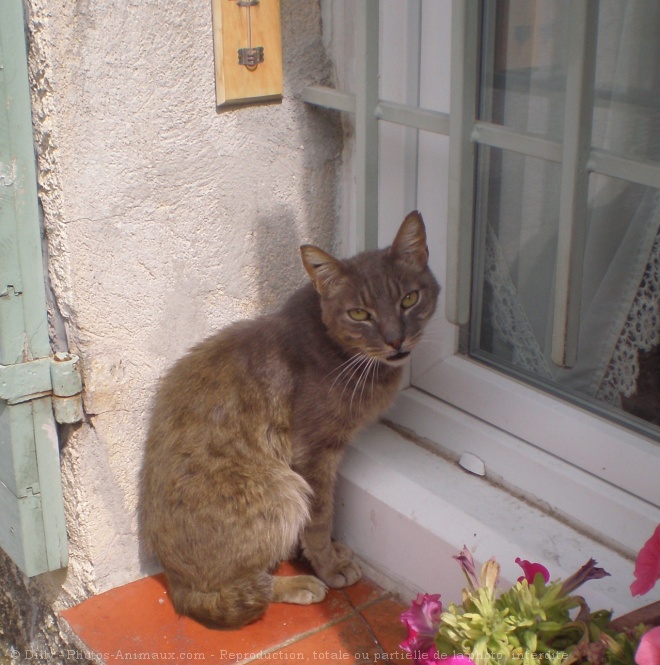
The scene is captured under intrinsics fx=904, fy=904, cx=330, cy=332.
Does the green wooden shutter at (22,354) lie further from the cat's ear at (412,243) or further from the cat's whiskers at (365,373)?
the cat's ear at (412,243)

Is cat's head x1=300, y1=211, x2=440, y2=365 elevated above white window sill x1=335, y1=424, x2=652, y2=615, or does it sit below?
above

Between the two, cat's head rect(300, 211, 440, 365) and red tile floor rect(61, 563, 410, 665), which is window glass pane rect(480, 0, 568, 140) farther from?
red tile floor rect(61, 563, 410, 665)

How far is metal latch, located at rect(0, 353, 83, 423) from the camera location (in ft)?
7.18

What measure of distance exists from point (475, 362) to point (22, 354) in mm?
1169

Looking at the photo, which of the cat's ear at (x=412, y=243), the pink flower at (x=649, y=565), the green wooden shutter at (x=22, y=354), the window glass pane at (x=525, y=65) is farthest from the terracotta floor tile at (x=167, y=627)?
the window glass pane at (x=525, y=65)

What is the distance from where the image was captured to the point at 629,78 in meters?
1.93

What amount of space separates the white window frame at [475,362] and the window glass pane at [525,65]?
9 cm

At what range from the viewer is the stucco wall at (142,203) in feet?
6.75

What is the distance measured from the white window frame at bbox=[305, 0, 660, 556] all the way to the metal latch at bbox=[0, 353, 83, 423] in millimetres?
805

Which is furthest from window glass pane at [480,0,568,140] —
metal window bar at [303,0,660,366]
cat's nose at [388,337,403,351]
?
cat's nose at [388,337,403,351]

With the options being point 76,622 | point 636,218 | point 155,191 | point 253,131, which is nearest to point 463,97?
point 636,218

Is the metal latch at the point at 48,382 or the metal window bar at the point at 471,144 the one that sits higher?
the metal window bar at the point at 471,144

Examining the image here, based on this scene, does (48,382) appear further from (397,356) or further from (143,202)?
(397,356)

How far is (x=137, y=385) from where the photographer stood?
7.68 ft
